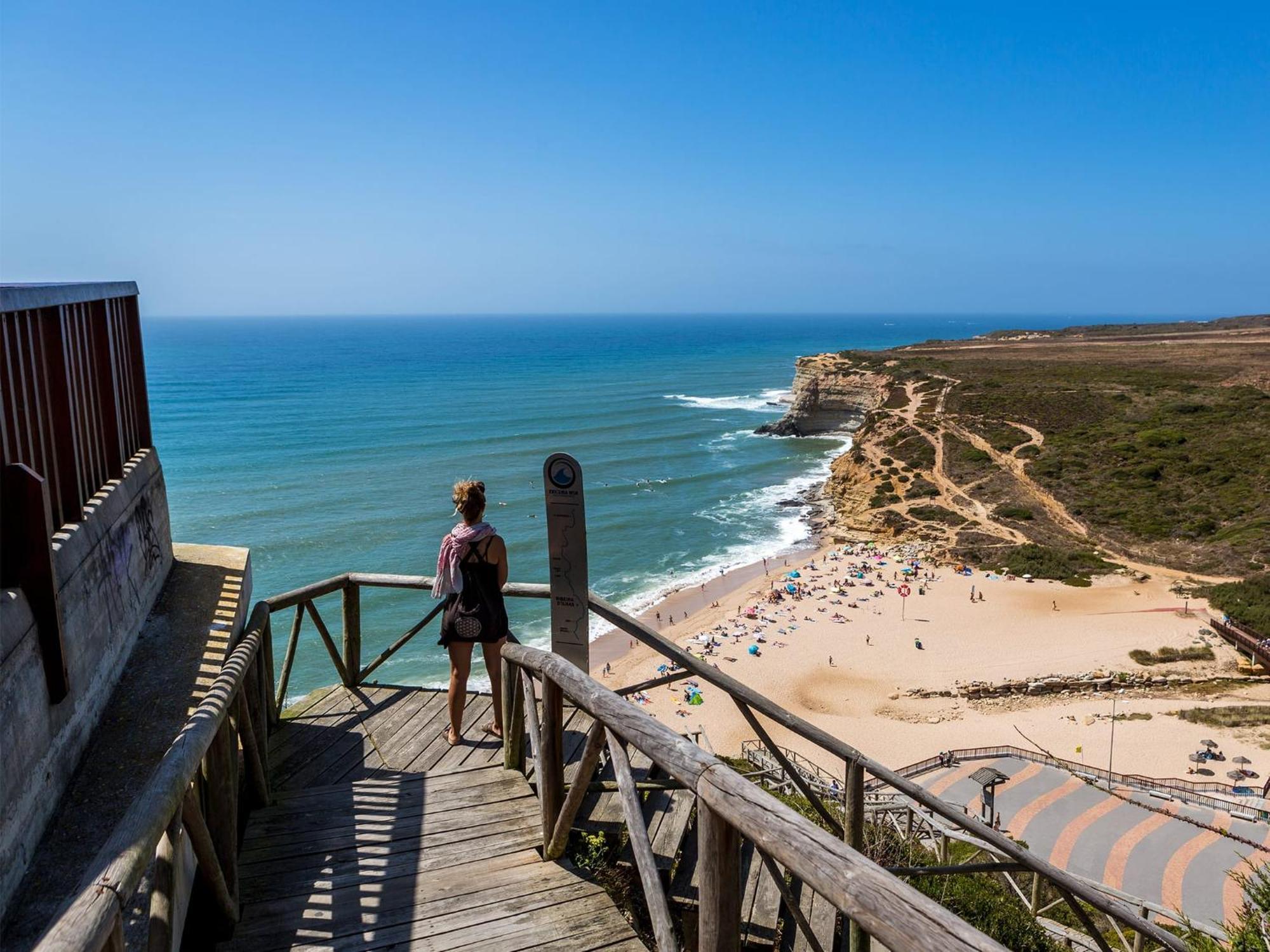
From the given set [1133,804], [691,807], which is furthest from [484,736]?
[1133,804]

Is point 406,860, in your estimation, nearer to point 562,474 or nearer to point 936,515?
point 562,474

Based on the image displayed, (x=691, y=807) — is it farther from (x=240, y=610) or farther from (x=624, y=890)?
(x=240, y=610)

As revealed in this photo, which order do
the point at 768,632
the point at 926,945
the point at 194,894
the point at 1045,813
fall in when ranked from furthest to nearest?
the point at 768,632
the point at 1045,813
the point at 194,894
the point at 926,945

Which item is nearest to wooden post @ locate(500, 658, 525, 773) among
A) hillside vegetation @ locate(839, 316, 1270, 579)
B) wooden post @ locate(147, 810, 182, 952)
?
wooden post @ locate(147, 810, 182, 952)

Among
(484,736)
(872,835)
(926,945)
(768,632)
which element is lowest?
(768,632)

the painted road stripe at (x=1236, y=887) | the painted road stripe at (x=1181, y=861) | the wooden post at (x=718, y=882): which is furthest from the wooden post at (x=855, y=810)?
the painted road stripe at (x=1236, y=887)

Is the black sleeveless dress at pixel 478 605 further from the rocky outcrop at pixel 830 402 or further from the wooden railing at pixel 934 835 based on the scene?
the rocky outcrop at pixel 830 402

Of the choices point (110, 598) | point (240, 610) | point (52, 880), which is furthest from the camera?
point (240, 610)
